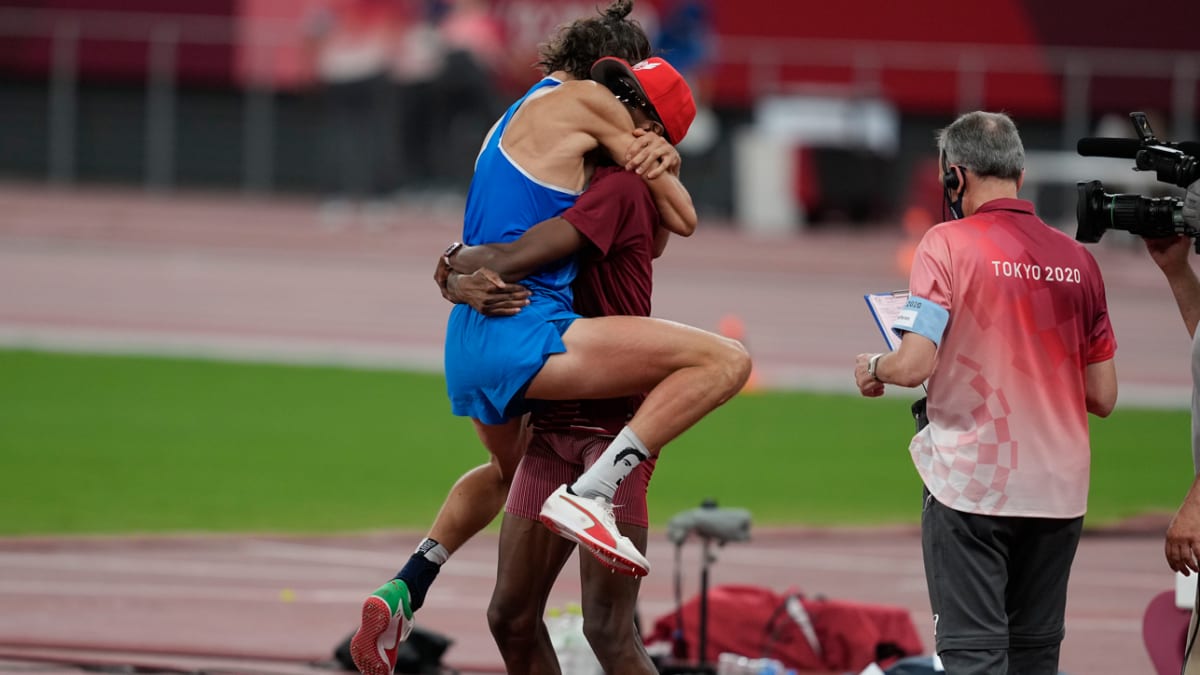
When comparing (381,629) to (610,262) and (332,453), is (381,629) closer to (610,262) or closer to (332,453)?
(610,262)

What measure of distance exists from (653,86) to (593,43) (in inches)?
11.1

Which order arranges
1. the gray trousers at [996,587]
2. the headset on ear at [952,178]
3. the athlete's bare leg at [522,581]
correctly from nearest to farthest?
the gray trousers at [996,587]
the headset on ear at [952,178]
the athlete's bare leg at [522,581]

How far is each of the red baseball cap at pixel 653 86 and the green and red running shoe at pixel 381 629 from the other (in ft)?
5.70

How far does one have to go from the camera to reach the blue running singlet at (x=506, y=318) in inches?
214

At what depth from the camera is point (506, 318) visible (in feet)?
18.0

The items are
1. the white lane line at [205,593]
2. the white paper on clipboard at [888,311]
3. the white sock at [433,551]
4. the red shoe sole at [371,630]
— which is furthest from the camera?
the white lane line at [205,593]

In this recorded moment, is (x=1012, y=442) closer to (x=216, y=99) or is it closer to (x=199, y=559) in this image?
(x=199, y=559)

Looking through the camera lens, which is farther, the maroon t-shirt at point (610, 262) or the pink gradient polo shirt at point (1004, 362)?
the maroon t-shirt at point (610, 262)

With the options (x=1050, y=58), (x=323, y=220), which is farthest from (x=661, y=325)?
(x=1050, y=58)

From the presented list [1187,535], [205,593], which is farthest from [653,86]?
[205,593]

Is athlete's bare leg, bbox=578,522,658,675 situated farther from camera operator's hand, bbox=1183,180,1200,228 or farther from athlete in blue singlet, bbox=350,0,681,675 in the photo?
camera operator's hand, bbox=1183,180,1200,228

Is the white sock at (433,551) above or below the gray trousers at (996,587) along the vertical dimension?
below

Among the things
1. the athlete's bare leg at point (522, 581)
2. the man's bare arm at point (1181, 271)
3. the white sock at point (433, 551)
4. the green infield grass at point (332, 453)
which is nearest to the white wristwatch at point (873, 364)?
the man's bare arm at point (1181, 271)

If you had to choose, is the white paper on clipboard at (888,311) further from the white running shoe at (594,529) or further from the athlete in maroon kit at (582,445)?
the white running shoe at (594,529)
